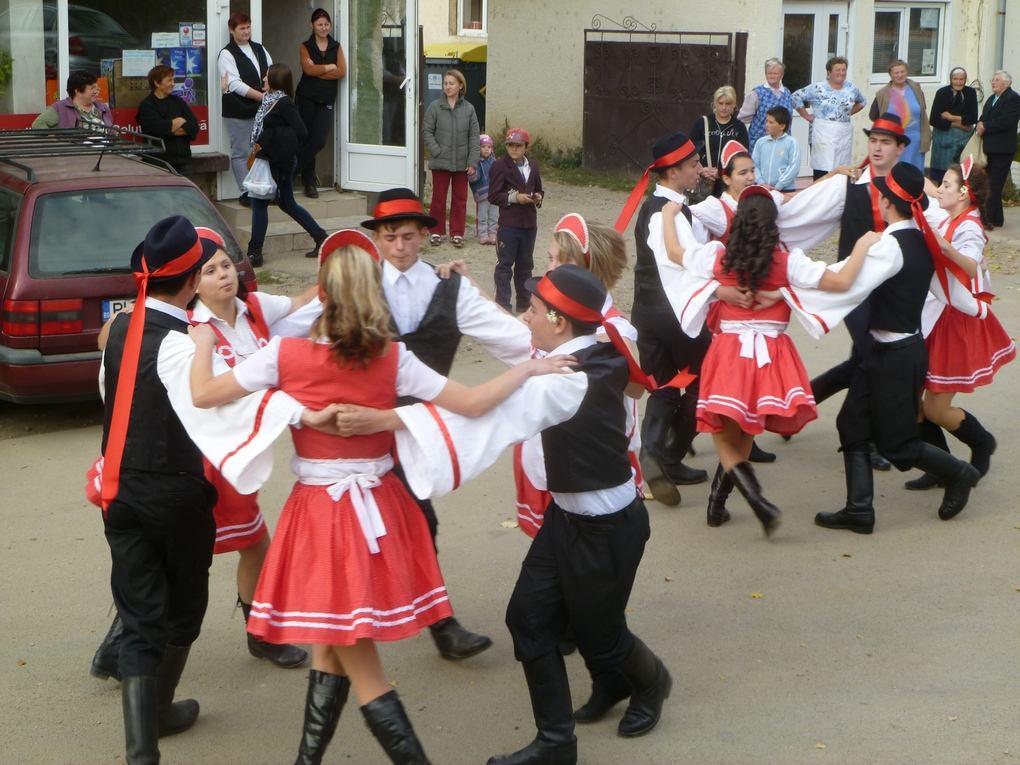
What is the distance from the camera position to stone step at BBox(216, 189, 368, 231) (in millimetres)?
12781

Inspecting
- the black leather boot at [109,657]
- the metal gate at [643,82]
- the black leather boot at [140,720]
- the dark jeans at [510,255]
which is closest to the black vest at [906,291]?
the black leather boot at [109,657]

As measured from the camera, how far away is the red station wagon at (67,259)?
764cm

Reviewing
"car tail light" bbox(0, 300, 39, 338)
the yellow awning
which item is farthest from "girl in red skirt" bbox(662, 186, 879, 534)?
the yellow awning

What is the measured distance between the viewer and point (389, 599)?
3.82 m

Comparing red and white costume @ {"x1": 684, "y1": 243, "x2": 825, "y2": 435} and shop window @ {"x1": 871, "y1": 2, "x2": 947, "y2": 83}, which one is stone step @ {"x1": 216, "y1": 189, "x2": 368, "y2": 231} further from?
shop window @ {"x1": 871, "y1": 2, "x2": 947, "y2": 83}

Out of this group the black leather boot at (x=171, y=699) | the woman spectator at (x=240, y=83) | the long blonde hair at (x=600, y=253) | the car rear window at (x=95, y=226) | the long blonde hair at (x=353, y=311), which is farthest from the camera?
the woman spectator at (x=240, y=83)

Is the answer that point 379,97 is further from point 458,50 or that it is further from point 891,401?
point 458,50

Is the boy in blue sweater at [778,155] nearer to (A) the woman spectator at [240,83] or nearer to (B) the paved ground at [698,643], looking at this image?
(A) the woman spectator at [240,83]

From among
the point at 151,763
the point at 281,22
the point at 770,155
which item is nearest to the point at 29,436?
the point at 151,763

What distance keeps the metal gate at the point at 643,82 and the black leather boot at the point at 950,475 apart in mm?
11381

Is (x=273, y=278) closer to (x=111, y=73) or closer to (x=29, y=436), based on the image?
(x=111, y=73)

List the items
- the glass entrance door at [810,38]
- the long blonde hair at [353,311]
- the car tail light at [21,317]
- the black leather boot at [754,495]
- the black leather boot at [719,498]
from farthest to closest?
the glass entrance door at [810,38] < the car tail light at [21,317] < the black leather boot at [719,498] < the black leather boot at [754,495] < the long blonde hair at [353,311]

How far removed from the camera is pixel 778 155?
38.8ft

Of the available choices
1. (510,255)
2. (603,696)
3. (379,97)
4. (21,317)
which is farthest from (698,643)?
(379,97)
